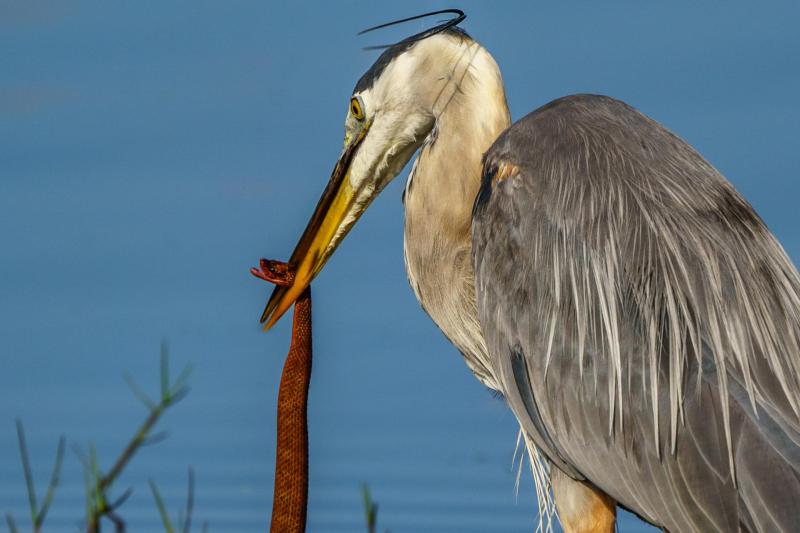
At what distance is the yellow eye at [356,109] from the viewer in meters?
4.64

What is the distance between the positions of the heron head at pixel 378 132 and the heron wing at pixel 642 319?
42 cm

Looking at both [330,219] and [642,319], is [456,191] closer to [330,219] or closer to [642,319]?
[330,219]

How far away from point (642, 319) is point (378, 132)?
51.5 inches

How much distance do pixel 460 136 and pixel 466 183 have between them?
Result: 0.15 m

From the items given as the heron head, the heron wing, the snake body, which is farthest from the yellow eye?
the snake body

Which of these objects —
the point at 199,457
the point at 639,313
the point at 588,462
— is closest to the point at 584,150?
the point at 639,313

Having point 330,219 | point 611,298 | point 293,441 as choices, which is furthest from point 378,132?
point 293,441

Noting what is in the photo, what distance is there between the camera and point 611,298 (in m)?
3.69

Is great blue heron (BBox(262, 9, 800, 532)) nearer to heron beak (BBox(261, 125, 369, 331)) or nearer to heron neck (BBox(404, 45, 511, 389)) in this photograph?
heron neck (BBox(404, 45, 511, 389))

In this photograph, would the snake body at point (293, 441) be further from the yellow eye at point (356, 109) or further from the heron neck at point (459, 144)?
the yellow eye at point (356, 109)

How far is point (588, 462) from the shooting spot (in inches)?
148

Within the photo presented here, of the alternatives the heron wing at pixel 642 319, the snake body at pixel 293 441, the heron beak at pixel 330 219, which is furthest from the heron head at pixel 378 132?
the snake body at pixel 293 441

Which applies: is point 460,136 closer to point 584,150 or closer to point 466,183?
point 466,183

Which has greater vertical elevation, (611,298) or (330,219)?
(330,219)
